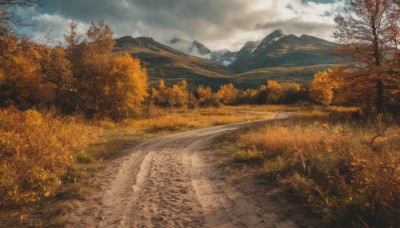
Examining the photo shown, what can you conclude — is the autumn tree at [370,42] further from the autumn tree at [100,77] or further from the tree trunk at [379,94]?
the autumn tree at [100,77]

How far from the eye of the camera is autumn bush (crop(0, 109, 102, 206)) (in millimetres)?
5847

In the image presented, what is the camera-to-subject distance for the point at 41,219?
5.15m

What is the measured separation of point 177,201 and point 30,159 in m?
4.56

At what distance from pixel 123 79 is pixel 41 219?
21577mm

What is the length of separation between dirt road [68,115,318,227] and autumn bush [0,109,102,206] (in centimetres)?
116

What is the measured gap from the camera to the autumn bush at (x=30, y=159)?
230 inches

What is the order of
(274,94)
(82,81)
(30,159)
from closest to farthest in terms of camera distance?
(30,159) → (82,81) → (274,94)

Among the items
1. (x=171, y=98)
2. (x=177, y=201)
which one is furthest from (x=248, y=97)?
(x=177, y=201)

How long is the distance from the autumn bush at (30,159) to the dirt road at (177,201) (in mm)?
1156

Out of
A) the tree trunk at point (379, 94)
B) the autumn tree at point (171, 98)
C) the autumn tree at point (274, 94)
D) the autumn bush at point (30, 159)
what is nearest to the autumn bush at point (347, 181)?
the autumn bush at point (30, 159)

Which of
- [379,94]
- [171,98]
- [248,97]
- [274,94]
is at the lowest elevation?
[379,94]

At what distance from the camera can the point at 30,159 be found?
7492 mm

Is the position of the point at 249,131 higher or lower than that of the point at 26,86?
lower

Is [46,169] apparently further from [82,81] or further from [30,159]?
[82,81]
